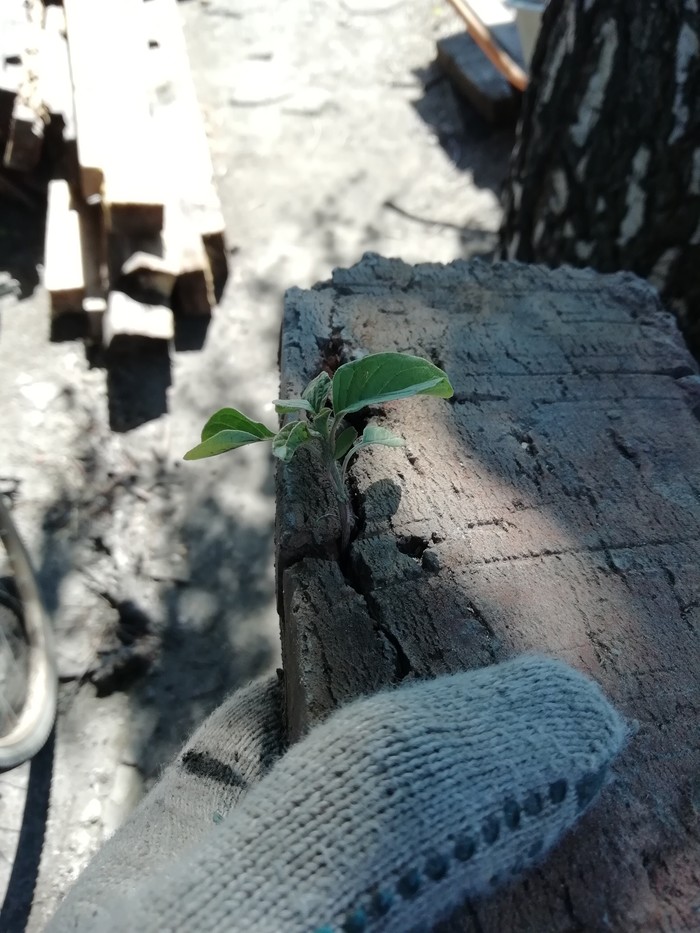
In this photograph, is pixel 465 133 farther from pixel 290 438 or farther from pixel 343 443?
pixel 290 438

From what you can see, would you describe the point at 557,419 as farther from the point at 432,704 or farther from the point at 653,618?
the point at 432,704

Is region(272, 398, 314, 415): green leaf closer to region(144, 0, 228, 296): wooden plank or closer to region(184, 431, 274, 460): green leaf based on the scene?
region(184, 431, 274, 460): green leaf

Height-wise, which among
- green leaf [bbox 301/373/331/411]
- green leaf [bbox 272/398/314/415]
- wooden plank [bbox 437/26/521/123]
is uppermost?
green leaf [bbox 272/398/314/415]

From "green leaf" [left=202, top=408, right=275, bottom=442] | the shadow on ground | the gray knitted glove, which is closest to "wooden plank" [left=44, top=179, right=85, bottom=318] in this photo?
the shadow on ground

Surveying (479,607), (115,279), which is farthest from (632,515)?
(115,279)

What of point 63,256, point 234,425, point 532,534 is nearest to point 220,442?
point 234,425

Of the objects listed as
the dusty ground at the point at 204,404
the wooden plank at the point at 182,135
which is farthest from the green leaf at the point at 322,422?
the wooden plank at the point at 182,135
